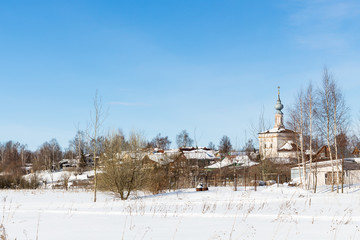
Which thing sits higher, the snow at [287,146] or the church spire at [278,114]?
the church spire at [278,114]

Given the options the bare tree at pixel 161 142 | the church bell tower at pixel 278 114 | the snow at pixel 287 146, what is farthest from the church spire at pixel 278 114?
the bare tree at pixel 161 142

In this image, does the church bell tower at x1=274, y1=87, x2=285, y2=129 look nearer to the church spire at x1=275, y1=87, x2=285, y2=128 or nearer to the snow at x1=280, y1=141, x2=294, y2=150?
the church spire at x1=275, y1=87, x2=285, y2=128

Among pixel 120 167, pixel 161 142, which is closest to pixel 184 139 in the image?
pixel 161 142

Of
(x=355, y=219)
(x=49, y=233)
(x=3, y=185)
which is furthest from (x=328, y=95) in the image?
(x=3, y=185)

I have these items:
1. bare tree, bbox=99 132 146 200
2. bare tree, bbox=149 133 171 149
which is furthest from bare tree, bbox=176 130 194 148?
bare tree, bbox=99 132 146 200

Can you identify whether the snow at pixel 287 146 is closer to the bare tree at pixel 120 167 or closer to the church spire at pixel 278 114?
the church spire at pixel 278 114

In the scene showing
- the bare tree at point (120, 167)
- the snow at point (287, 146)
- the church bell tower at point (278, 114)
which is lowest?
the bare tree at point (120, 167)

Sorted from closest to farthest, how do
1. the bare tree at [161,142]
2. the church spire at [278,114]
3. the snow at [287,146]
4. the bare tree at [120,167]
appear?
the bare tree at [120,167], the snow at [287,146], the church spire at [278,114], the bare tree at [161,142]

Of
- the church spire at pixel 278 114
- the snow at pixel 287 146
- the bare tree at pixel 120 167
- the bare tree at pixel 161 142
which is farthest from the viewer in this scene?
the bare tree at pixel 161 142

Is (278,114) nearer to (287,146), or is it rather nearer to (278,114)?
(278,114)

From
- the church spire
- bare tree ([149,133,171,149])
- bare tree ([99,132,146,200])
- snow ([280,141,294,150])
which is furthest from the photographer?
bare tree ([149,133,171,149])

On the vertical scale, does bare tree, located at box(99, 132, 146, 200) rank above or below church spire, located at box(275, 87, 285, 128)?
below

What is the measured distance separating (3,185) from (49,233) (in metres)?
37.7

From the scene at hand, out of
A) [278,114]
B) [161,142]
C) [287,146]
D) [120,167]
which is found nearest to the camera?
[120,167]
